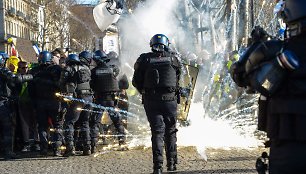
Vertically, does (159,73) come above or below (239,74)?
above

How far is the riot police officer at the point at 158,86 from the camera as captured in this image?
7.77m

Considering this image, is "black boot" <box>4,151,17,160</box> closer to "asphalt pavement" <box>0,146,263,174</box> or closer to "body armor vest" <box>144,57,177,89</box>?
"asphalt pavement" <box>0,146,263,174</box>

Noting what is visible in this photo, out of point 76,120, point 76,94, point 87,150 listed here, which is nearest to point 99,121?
point 76,120

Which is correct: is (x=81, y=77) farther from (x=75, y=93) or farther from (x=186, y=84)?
(x=186, y=84)

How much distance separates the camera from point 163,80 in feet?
25.6

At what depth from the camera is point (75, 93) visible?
10.1 meters

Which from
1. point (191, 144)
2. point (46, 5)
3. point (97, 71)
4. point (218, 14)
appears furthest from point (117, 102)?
point (46, 5)

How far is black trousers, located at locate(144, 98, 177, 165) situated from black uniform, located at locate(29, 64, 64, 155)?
113 inches

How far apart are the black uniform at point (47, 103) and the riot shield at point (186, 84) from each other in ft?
7.18

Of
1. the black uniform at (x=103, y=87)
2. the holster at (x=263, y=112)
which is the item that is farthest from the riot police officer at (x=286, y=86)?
the black uniform at (x=103, y=87)

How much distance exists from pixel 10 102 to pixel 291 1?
776 cm

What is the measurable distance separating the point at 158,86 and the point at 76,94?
2.78 metres

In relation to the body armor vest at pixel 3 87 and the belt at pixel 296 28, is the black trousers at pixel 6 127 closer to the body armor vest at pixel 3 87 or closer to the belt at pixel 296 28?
the body armor vest at pixel 3 87

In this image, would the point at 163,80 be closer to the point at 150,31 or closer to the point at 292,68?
the point at 292,68
